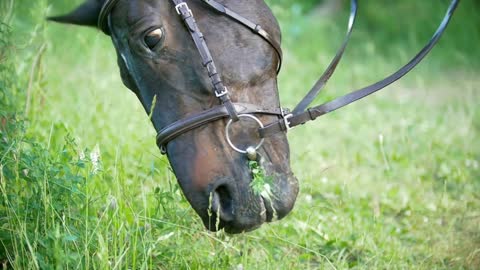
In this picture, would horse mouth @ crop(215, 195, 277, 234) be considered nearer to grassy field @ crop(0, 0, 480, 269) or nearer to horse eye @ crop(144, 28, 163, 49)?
grassy field @ crop(0, 0, 480, 269)

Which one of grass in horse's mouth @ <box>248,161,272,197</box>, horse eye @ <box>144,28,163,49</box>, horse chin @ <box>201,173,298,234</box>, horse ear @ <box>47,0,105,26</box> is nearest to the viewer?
grass in horse's mouth @ <box>248,161,272,197</box>

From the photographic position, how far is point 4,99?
3.14 metres

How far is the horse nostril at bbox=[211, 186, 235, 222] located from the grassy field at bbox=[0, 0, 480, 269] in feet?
0.99

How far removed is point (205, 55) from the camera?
2354 mm

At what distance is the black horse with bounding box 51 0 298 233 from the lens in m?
2.29

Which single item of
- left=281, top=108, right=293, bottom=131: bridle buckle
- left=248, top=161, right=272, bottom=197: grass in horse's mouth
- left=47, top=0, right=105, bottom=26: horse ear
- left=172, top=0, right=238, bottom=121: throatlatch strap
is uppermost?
left=47, top=0, right=105, bottom=26: horse ear

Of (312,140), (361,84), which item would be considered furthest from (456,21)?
(312,140)

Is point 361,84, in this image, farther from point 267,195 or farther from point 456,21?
point 267,195

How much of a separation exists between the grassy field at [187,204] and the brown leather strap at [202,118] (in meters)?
0.25

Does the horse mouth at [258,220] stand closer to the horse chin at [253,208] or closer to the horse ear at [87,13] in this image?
the horse chin at [253,208]

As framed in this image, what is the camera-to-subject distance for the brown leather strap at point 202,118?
232cm

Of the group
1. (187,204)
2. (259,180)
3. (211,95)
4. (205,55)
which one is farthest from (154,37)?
(187,204)

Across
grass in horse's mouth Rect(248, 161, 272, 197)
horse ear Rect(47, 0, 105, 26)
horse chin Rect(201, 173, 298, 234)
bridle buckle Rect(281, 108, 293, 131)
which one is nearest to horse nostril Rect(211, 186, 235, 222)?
horse chin Rect(201, 173, 298, 234)

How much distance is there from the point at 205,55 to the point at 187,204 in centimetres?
99
